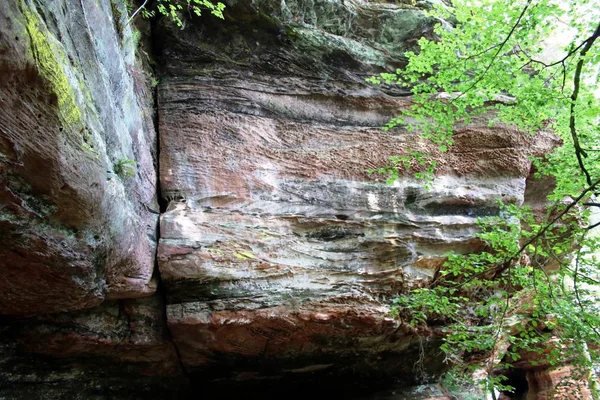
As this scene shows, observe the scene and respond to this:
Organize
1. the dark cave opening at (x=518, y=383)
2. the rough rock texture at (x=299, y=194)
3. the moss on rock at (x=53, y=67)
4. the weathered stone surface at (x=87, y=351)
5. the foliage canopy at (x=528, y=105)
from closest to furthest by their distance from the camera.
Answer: the moss on rock at (x=53, y=67) < the foliage canopy at (x=528, y=105) < the weathered stone surface at (x=87, y=351) < the rough rock texture at (x=299, y=194) < the dark cave opening at (x=518, y=383)

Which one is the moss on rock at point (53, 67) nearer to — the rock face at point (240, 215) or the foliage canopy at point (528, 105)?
the rock face at point (240, 215)

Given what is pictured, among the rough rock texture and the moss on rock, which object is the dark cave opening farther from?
the moss on rock

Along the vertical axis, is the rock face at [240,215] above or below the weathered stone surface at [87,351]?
above

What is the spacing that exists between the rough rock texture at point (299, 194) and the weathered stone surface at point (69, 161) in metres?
0.94

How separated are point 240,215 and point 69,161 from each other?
10.0 feet

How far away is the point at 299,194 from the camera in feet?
22.0

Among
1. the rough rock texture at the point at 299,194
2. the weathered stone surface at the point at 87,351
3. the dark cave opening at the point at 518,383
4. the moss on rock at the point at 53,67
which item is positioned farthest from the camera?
the dark cave opening at the point at 518,383

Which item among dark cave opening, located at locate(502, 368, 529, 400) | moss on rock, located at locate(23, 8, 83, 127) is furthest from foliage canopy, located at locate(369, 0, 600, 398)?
dark cave opening, located at locate(502, 368, 529, 400)

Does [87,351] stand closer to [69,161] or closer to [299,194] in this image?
[69,161]

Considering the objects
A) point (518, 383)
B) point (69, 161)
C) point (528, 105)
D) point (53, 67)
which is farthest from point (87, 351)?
point (518, 383)

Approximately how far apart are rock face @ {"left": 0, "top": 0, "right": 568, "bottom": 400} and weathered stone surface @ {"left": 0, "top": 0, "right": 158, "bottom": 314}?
0.09 ft

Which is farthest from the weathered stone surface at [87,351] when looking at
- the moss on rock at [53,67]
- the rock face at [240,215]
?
the moss on rock at [53,67]

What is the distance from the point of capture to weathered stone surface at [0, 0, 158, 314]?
279 centimetres

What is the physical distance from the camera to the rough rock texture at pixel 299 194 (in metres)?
5.91
